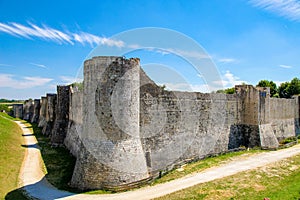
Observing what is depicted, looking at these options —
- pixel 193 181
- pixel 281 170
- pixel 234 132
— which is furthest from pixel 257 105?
pixel 193 181

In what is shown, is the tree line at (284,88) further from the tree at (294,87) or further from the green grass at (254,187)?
the green grass at (254,187)

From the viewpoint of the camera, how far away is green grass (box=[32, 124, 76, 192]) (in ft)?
46.0

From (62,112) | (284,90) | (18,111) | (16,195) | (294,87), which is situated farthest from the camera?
(18,111)

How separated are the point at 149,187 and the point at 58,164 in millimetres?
7821

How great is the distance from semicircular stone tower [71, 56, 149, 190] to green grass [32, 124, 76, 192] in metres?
1.53

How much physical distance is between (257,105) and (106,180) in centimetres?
1590

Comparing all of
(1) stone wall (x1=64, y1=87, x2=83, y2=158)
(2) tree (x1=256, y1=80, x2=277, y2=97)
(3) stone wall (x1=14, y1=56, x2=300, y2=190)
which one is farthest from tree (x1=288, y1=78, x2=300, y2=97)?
(1) stone wall (x1=64, y1=87, x2=83, y2=158)

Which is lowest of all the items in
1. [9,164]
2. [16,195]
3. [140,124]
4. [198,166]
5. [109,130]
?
[16,195]

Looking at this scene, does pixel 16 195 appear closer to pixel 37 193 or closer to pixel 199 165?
pixel 37 193

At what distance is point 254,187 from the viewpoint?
12.5m

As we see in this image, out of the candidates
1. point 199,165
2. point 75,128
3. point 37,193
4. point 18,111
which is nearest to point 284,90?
point 199,165

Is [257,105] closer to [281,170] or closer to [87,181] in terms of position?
[281,170]

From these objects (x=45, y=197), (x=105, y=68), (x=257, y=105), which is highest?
(x=105, y=68)

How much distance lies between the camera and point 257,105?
75.3 ft
